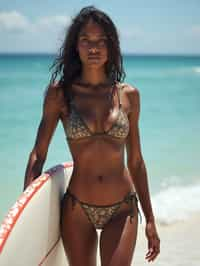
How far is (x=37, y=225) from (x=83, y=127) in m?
0.46

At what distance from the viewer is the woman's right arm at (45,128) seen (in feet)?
8.18

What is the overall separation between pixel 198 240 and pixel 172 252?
0.37m

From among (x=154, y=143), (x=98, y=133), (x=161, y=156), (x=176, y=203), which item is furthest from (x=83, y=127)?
(x=154, y=143)

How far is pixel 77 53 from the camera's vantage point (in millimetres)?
2635

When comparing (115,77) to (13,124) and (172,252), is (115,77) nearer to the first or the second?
(172,252)

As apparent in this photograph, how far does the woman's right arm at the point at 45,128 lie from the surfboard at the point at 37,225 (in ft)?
0.17

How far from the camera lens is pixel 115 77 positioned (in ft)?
8.88

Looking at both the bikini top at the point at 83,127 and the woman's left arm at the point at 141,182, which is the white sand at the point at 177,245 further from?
the bikini top at the point at 83,127

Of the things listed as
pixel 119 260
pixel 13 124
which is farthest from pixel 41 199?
pixel 13 124

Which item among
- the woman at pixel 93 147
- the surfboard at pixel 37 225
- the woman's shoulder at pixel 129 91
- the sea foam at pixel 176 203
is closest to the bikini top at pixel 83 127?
the woman at pixel 93 147

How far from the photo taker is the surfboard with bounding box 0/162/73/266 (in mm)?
2086

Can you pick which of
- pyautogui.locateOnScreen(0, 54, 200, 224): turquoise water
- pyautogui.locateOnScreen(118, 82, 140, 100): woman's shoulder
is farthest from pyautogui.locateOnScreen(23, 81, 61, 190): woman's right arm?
pyautogui.locateOnScreen(0, 54, 200, 224): turquoise water

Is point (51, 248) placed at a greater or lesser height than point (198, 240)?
greater

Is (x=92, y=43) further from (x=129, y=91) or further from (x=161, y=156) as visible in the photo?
(x=161, y=156)
